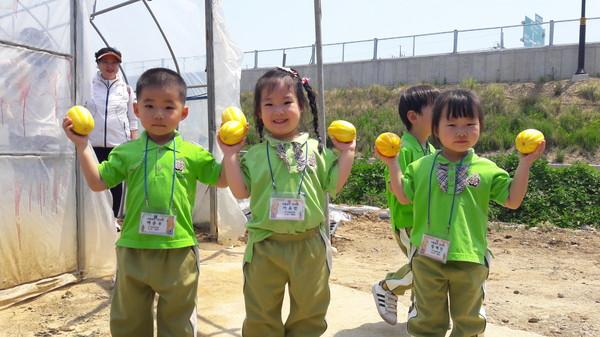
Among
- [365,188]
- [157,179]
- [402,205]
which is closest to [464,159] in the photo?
[402,205]

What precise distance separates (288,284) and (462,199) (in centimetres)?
91

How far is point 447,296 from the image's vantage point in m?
2.92

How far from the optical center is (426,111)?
3629mm

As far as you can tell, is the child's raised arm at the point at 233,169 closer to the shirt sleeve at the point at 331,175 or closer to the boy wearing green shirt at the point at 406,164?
the shirt sleeve at the point at 331,175

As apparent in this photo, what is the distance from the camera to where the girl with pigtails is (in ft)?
9.07

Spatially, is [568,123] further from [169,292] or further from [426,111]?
[169,292]

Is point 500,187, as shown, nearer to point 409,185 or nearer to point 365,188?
point 409,185

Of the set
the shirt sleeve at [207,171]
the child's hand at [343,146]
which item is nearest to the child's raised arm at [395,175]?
the child's hand at [343,146]

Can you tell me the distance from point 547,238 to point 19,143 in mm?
6234

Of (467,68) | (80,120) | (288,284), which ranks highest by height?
(467,68)

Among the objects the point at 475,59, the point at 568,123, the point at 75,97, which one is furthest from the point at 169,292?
the point at 475,59

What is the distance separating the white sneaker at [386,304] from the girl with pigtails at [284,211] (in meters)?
0.79

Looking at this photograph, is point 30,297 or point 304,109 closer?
point 304,109

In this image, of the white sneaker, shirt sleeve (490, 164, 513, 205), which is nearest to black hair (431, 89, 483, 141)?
shirt sleeve (490, 164, 513, 205)
